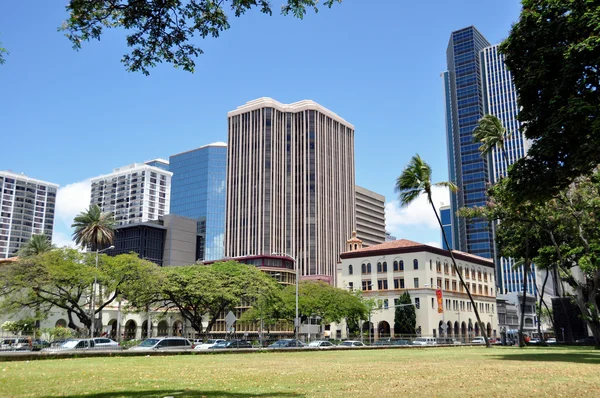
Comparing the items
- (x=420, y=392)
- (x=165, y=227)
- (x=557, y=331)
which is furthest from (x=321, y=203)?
(x=420, y=392)

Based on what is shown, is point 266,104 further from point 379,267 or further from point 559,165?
point 559,165

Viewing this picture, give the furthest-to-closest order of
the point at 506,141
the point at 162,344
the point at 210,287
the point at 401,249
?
the point at 506,141, the point at 401,249, the point at 210,287, the point at 162,344

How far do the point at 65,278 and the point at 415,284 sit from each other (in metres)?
63.4

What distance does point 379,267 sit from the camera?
103 meters

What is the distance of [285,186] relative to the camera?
172 meters

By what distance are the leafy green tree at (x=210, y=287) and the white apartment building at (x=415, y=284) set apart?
29.3 meters

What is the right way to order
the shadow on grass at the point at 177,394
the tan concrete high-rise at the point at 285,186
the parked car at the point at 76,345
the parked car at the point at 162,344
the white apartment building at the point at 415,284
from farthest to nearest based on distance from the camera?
the tan concrete high-rise at the point at 285,186, the white apartment building at the point at 415,284, the parked car at the point at 162,344, the parked car at the point at 76,345, the shadow on grass at the point at 177,394

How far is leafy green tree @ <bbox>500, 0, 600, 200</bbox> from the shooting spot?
2072 centimetres

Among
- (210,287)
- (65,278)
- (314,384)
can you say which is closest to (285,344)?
(210,287)

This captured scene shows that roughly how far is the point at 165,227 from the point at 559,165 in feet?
482

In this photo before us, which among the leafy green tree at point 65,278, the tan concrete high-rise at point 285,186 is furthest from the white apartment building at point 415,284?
the tan concrete high-rise at point 285,186

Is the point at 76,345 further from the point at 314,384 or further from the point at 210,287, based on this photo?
the point at 314,384

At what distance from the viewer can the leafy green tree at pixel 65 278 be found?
55188 millimetres

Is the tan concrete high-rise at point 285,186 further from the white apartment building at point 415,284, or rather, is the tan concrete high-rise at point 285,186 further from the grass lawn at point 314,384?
the grass lawn at point 314,384
